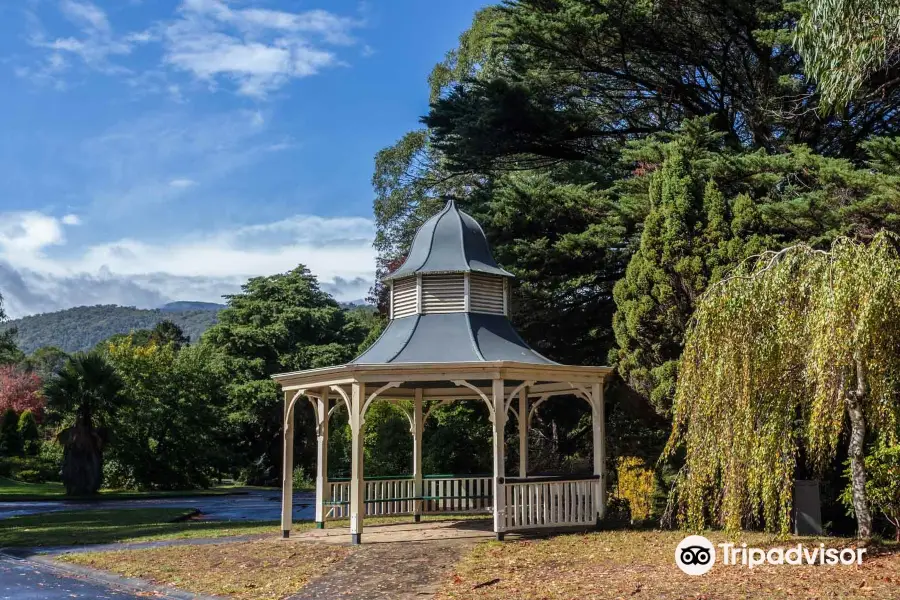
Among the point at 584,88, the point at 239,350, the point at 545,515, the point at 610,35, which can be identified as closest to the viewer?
→ the point at 545,515

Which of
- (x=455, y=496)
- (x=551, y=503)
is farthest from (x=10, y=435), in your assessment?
(x=551, y=503)

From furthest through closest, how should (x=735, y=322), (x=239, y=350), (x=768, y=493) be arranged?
(x=239, y=350), (x=735, y=322), (x=768, y=493)

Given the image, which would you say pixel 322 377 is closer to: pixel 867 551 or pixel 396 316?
pixel 396 316

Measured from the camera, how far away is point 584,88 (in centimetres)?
2250

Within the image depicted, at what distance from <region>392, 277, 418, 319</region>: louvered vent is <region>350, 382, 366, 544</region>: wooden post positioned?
270 centimetres

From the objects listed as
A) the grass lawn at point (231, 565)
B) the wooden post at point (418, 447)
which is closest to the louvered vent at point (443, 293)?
the wooden post at point (418, 447)

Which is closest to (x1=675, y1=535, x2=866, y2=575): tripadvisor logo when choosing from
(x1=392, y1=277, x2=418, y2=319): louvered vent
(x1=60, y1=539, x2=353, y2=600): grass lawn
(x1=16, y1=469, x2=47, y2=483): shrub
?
(x1=60, y1=539, x2=353, y2=600): grass lawn

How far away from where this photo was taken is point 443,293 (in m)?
16.1

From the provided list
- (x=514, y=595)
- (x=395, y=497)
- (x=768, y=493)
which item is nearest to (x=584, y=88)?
(x=395, y=497)

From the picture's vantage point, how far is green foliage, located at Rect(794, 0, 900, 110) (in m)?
14.0

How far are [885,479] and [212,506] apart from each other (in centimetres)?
1949

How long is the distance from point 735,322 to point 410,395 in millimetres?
9036

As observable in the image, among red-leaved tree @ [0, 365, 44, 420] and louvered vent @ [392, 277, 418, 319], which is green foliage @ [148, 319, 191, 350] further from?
louvered vent @ [392, 277, 418, 319]

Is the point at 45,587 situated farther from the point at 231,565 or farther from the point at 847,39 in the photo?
the point at 847,39
